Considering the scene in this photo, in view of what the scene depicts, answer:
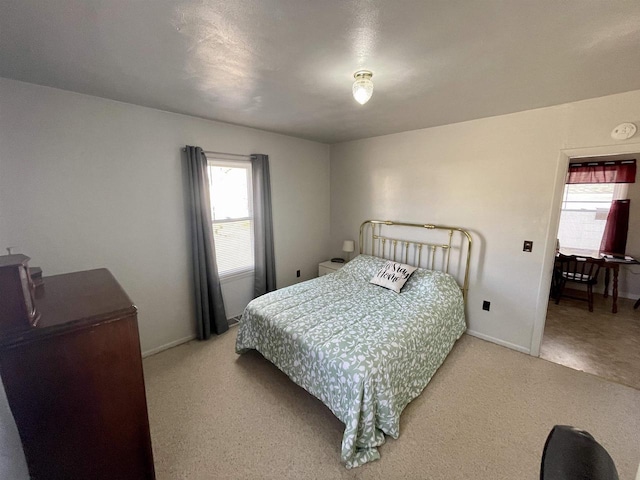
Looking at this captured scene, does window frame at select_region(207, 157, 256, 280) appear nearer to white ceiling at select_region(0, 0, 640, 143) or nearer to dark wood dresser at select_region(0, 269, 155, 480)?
white ceiling at select_region(0, 0, 640, 143)

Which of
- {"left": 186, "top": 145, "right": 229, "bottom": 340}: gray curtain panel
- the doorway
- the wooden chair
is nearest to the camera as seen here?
the doorway

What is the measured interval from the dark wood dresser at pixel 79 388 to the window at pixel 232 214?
1961mm

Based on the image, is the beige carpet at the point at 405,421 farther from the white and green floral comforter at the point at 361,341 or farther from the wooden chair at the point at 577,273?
the wooden chair at the point at 577,273

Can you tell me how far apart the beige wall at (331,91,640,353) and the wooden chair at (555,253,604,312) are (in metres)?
1.92

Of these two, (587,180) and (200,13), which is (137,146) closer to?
(200,13)

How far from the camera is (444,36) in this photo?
1311 millimetres

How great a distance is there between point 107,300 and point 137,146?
1799mm

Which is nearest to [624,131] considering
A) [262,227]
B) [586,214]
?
[586,214]

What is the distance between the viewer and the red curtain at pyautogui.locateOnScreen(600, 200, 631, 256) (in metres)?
3.95

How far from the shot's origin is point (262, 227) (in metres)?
3.40

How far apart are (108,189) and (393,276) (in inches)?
113

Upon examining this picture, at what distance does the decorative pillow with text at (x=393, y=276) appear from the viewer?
2.91m

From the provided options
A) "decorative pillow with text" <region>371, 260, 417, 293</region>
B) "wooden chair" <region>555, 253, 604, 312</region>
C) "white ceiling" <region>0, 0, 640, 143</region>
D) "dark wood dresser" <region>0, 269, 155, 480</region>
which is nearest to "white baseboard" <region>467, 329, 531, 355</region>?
"decorative pillow with text" <region>371, 260, 417, 293</region>

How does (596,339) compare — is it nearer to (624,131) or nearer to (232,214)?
(624,131)
